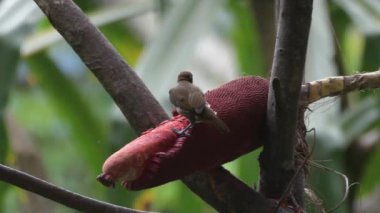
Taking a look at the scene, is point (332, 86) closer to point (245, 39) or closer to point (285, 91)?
point (285, 91)

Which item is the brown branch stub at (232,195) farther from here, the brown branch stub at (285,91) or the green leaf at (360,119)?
the green leaf at (360,119)

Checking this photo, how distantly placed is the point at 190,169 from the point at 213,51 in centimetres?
125

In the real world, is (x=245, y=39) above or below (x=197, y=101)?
below

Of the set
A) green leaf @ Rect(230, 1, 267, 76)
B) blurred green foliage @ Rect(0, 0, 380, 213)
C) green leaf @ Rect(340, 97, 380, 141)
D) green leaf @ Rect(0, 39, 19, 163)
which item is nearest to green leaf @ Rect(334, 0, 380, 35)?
blurred green foliage @ Rect(0, 0, 380, 213)

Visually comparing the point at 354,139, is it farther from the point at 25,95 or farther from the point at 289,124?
the point at 25,95

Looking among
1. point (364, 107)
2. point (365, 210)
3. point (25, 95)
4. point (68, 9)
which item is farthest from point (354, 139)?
point (25, 95)

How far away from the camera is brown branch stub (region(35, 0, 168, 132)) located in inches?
22.2

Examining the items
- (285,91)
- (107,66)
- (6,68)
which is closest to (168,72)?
(6,68)

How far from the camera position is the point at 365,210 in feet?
4.42

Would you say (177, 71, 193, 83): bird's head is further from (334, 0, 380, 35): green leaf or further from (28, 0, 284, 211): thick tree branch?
(334, 0, 380, 35): green leaf

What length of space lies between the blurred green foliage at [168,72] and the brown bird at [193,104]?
0.72ft

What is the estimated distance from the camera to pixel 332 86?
1.70 ft

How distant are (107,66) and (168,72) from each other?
0.49 m

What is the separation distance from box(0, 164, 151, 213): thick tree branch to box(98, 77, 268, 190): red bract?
0.05 feet
